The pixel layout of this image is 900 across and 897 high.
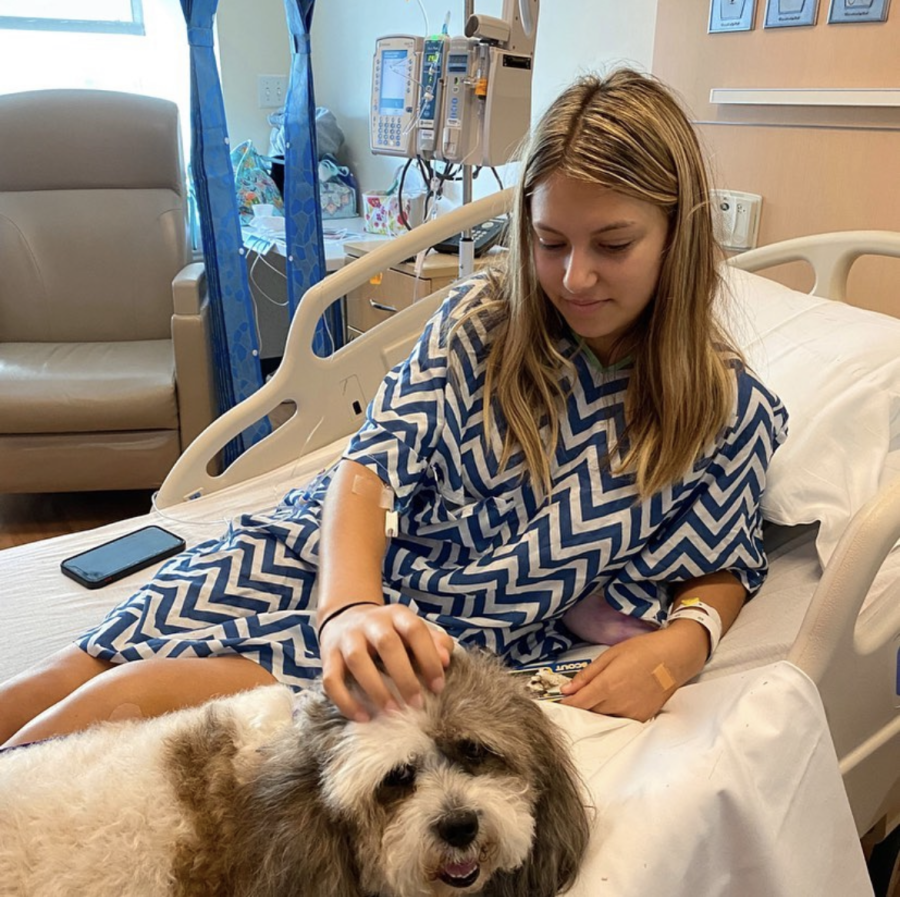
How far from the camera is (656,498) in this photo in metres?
1.21

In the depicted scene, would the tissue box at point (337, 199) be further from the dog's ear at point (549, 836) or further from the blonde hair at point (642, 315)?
the dog's ear at point (549, 836)

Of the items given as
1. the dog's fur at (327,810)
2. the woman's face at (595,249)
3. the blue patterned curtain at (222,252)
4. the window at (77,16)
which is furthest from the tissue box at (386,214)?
the dog's fur at (327,810)

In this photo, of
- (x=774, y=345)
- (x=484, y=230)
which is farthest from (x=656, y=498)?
(x=484, y=230)

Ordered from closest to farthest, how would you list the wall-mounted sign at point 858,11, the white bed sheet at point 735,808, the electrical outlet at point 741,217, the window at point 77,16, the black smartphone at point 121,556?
the white bed sheet at point 735,808 < the black smartphone at point 121,556 < the wall-mounted sign at point 858,11 < the electrical outlet at point 741,217 < the window at point 77,16

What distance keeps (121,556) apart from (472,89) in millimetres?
1440

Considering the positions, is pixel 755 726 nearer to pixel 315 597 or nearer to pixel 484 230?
pixel 315 597

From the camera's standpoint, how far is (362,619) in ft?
2.88

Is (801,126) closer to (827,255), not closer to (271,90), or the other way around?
(827,255)

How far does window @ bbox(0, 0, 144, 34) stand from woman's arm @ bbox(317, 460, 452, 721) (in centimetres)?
398

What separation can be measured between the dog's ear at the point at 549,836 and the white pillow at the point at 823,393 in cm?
71

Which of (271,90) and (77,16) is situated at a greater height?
(77,16)

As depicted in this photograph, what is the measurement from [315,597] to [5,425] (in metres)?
1.93

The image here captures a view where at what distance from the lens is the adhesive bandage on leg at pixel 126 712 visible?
1.05 meters

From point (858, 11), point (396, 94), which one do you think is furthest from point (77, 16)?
point (858, 11)
